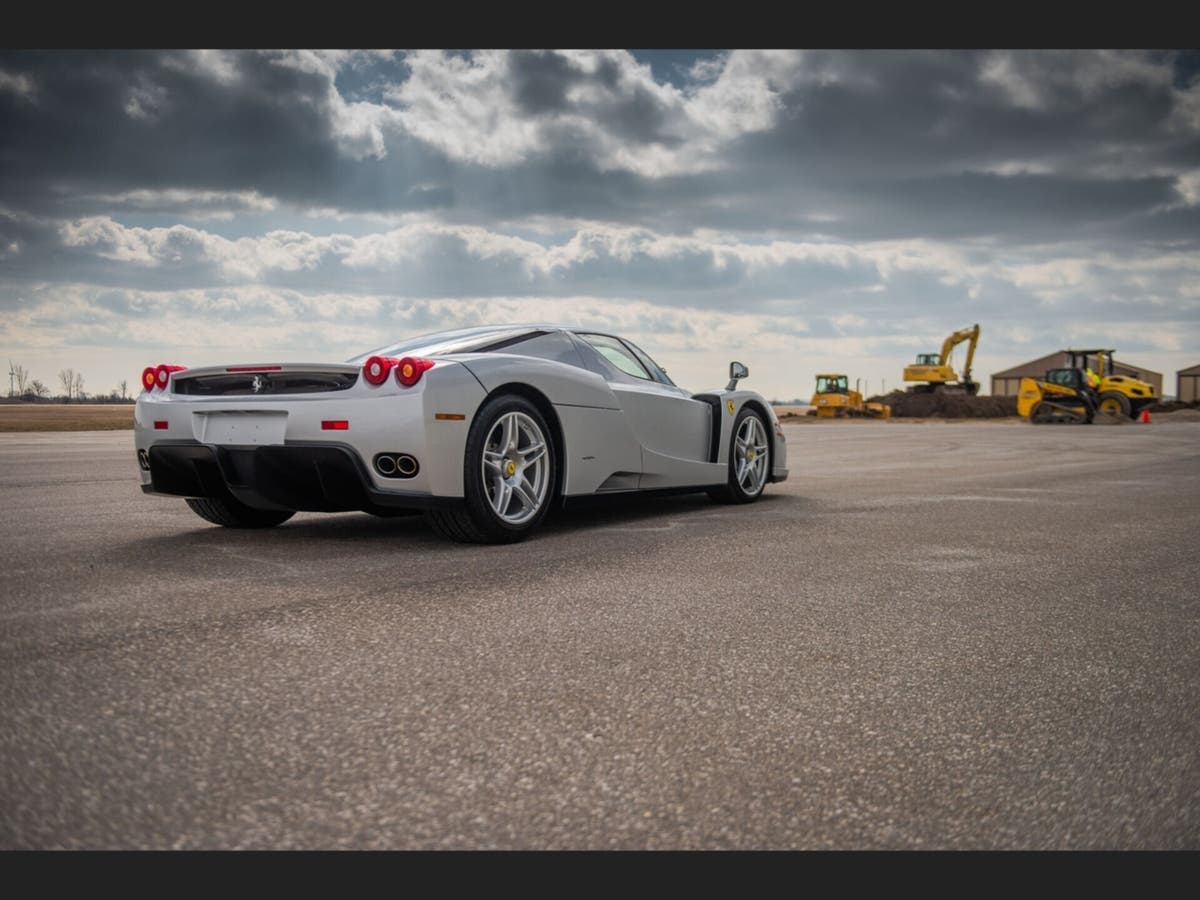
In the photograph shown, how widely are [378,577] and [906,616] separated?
2.19 m

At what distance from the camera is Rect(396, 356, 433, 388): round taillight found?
16.3ft

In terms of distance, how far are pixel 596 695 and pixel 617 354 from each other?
4482 millimetres

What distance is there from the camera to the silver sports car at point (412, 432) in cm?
501

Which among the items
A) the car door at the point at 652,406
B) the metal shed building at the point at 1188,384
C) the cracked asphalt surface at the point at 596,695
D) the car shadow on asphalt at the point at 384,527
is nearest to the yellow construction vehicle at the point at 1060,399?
the car shadow on asphalt at the point at 384,527

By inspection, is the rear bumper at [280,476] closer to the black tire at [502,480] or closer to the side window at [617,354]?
the black tire at [502,480]

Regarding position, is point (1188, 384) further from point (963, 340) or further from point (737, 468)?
point (737, 468)

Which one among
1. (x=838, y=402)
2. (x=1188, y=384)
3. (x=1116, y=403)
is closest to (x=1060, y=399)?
(x=1116, y=403)

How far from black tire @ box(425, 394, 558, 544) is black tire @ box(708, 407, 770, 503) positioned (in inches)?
91.6

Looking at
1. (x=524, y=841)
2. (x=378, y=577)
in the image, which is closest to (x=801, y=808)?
(x=524, y=841)

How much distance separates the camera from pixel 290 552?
5.14m

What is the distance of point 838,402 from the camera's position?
46812 millimetres

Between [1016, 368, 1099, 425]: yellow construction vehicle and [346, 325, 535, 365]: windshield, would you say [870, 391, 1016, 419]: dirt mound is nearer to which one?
[1016, 368, 1099, 425]: yellow construction vehicle

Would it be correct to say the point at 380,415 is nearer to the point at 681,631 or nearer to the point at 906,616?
the point at 681,631

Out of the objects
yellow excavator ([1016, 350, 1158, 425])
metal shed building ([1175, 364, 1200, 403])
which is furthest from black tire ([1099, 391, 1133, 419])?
metal shed building ([1175, 364, 1200, 403])
